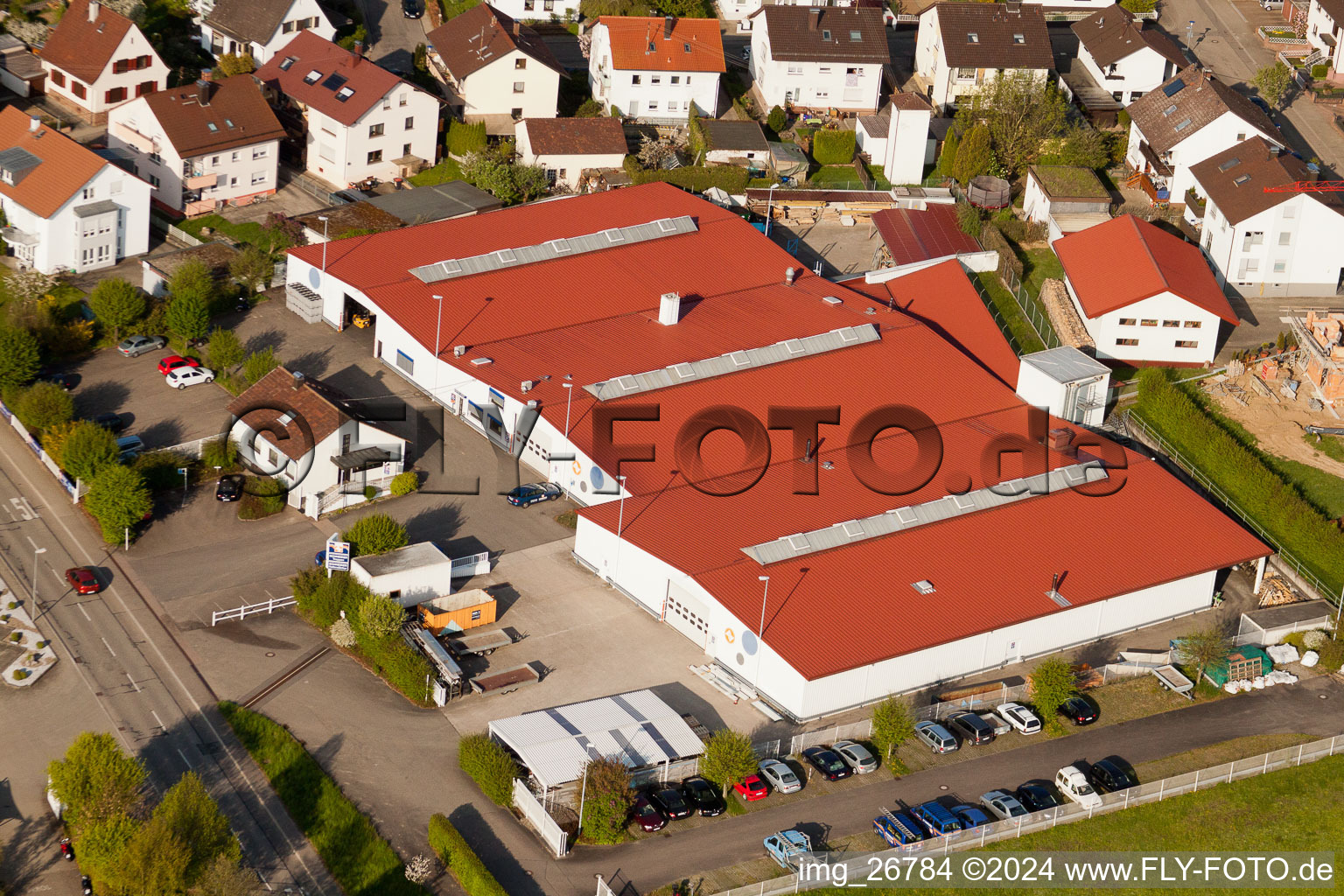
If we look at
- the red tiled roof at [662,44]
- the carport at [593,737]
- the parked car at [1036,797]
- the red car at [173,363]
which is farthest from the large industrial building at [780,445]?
the red tiled roof at [662,44]

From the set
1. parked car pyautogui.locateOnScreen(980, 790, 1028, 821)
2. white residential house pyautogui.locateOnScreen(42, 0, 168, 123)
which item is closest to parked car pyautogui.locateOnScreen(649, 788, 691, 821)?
parked car pyautogui.locateOnScreen(980, 790, 1028, 821)

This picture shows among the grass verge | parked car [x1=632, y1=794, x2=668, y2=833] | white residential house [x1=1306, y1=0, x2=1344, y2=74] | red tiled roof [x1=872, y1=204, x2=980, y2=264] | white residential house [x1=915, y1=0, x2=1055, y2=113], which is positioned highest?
white residential house [x1=1306, y1=0, x2=1344, y2=74]

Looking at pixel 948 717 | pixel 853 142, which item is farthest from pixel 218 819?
pixel 853 142

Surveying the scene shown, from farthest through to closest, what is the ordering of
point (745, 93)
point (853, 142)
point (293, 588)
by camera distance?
point (745, 93) < point (853, 142) < point (293, 588)

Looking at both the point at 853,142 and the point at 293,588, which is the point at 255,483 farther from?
the point at 853,142

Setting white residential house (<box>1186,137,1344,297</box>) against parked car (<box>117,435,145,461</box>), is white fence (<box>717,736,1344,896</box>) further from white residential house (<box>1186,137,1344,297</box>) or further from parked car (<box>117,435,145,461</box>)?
white residential house (<box>1186,137,1344,297</box>)
